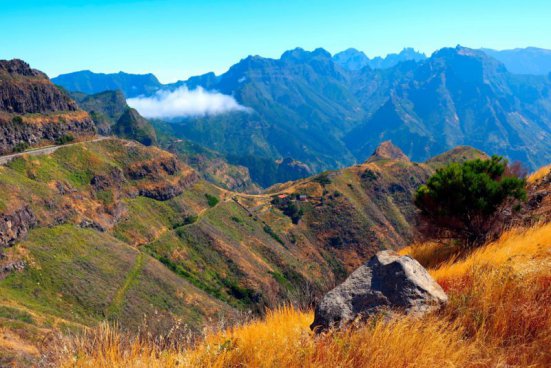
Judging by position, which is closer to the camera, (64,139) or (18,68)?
(64,139)

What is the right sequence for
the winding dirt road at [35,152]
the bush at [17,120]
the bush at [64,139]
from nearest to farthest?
the winding dirt road at [35,152] < the bush at [17,120] < the bush at [64,139]

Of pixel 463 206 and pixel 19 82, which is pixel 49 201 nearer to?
pixel 19 82

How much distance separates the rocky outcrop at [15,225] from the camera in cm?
8702

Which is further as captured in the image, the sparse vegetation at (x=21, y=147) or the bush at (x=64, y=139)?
the bush at (x=64, y=139)

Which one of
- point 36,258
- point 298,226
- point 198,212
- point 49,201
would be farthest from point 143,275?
point 298,226

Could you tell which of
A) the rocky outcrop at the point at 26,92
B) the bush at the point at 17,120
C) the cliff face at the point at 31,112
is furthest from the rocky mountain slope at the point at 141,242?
the rocky outcrop at the point at 26,92


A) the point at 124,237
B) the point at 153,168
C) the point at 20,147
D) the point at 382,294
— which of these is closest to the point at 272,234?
the point at 153,168

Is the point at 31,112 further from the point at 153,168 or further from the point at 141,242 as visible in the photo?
the point at 141,242

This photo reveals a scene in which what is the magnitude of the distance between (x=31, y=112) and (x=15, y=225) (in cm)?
9618

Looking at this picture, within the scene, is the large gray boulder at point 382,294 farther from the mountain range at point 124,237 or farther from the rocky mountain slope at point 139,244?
the mountain range at point 124,237

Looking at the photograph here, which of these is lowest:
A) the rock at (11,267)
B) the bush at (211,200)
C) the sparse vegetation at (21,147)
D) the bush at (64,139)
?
the bush at (211,200)

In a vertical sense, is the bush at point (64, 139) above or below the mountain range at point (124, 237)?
above

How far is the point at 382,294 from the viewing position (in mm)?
7727

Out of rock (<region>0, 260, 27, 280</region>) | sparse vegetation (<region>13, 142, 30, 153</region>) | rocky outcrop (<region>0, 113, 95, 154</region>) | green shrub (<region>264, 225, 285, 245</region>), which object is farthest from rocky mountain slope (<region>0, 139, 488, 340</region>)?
rocky outcrop (<region>0, 113, 95, 154</region>)
